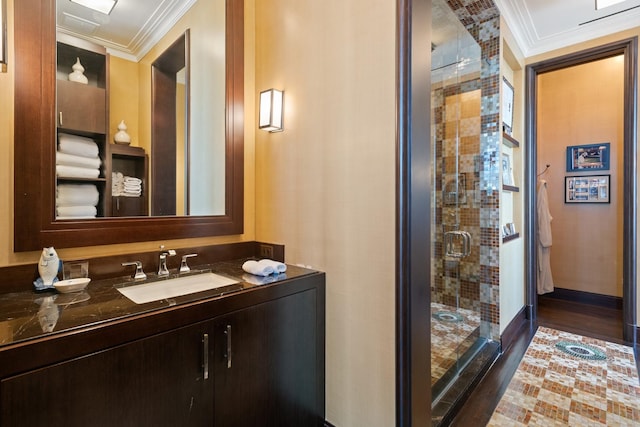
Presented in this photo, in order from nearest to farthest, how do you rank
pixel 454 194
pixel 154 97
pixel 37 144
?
pixel 37 144 → pixel 154 97 → pixel 454 194

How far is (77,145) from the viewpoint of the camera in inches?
55.1

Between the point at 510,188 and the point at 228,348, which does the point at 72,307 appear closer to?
the point at 228,348

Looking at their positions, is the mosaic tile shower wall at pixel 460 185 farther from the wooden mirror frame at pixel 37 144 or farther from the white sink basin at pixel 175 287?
the wooden mirror frame at pixel 37 144

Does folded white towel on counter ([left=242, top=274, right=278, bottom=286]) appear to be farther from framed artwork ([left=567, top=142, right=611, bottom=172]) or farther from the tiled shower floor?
framed artwork ([left=567, top=142, right=611, bottom=172])

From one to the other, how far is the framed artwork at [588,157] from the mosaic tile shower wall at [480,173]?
2069 millimetres

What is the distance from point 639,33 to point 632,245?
183 cm

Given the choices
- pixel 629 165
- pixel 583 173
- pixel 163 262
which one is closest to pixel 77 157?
pixel 163 262

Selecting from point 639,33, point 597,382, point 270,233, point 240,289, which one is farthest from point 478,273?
point 639,33

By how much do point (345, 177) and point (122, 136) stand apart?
112cm

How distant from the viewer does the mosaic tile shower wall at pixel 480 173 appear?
8.30ft

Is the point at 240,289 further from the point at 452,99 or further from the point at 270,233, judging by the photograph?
the point at 452,99

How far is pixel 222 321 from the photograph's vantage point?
3.96ft

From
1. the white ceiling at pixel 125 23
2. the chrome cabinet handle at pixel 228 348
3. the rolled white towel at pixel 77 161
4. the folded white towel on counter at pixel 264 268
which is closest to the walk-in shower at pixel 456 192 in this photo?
the folded white towel on counter at pixel 264 268

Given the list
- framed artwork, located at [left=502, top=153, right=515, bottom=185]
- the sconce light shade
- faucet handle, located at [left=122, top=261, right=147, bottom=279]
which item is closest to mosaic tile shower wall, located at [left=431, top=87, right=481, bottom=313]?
framed artwork, located at [left=502, top=153, right=515, bottom=185]
